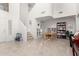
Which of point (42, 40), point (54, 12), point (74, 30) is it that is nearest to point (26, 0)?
point (54, 12)

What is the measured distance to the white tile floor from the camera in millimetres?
3221

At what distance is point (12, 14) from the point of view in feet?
10.6

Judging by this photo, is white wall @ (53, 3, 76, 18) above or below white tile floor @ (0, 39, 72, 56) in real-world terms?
above

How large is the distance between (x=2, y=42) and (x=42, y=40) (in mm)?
665

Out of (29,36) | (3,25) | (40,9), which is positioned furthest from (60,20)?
(3,25)

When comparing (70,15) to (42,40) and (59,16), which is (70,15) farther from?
(42,40)

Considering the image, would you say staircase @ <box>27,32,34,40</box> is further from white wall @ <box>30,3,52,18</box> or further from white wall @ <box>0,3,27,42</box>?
white wall @ <box>30,3,52,18</box>

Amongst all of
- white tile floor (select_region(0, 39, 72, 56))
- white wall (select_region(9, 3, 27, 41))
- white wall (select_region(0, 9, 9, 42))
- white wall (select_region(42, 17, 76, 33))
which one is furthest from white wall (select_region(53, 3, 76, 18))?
white wall (select_region(0, 9, 9, 42))

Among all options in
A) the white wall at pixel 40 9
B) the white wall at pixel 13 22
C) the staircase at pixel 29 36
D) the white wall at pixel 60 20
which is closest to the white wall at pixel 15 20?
the white wall at pixel 13 22

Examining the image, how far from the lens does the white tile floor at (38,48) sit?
Result: 127 inches

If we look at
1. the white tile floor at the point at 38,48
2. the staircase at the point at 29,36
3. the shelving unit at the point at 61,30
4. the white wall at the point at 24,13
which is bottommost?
the white tile floor at the point at 38,48

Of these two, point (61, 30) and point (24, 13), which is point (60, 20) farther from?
point (24, 13)

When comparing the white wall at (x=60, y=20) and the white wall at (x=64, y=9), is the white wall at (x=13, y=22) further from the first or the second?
the white wall at (x=64, y=9)

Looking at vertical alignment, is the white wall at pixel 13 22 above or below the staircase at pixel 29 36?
above
